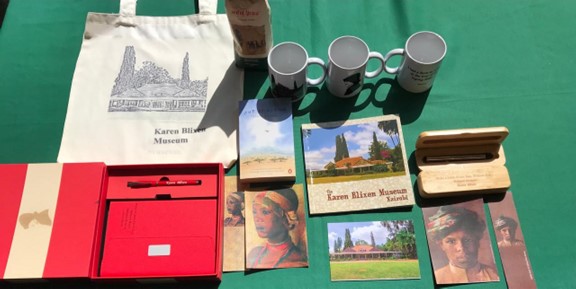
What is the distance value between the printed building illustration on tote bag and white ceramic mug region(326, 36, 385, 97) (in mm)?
265

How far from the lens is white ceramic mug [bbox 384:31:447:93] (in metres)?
0.82

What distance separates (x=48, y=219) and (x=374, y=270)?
57 centimetres

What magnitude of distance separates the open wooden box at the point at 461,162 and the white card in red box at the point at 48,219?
1.92ft

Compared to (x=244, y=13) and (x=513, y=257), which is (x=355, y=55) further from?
(x=513, y=257)

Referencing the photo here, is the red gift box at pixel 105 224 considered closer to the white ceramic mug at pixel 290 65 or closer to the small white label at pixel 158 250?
the small white label at pixel 158 250

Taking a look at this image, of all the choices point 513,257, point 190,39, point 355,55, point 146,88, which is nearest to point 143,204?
point 146,88

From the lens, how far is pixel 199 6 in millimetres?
941

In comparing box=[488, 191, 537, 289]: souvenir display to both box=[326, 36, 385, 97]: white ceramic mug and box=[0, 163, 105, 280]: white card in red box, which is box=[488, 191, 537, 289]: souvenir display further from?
box=[0, 163, 105, 280]: white card in red box

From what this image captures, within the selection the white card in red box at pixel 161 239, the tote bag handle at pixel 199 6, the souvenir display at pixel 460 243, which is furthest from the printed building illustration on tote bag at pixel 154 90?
the souvenir display at pixel 460 243

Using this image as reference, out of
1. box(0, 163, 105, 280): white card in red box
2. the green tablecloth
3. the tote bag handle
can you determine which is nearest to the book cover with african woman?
the green tablecloth

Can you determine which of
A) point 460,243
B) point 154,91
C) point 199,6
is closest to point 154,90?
point 154,91

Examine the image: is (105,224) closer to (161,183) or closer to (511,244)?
(161,183)

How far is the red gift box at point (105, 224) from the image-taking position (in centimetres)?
70

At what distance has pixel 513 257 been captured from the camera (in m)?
0.75
